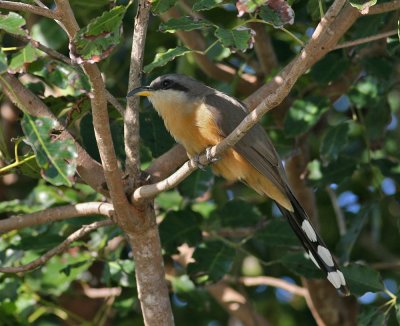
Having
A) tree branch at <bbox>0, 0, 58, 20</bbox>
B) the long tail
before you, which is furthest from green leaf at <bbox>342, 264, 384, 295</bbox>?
tree branch at <bbox>0, 0, 58, 20</bbox>

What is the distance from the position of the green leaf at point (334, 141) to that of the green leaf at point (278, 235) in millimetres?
401

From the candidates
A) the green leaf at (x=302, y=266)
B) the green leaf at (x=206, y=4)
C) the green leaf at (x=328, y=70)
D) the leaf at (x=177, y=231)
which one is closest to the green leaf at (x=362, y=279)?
the green leaf at (x=302, y=266)

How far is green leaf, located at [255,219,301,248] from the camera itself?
406 cm

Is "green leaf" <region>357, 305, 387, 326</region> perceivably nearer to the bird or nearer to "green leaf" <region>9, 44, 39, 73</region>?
the bird

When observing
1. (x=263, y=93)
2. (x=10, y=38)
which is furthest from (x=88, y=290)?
(x=263, y=93)

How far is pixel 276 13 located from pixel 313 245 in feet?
4.89

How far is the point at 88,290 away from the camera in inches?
194

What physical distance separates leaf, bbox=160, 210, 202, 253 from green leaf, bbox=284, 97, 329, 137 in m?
0.66

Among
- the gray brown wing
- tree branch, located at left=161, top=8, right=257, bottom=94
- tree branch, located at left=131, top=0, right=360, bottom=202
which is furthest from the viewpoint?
tree branch, located at left=161, top=8, right=257, bottom=94

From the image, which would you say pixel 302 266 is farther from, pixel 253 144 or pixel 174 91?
pixel 174 91

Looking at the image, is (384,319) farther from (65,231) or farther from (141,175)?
(65,231)

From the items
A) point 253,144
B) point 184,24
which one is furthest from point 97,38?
point 253,144

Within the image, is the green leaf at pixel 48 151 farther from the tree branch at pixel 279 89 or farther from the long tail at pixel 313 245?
the long tail at pixel 313 245

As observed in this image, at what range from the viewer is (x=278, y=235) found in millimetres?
4074
